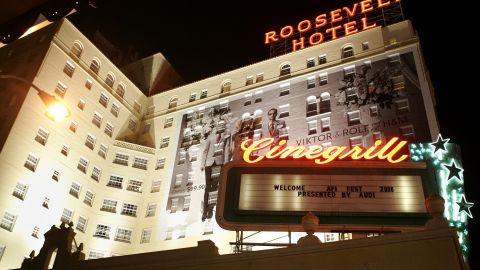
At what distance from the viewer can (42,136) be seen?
1692 inches

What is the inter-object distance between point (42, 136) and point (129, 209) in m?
11.8

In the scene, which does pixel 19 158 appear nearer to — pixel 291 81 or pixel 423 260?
pixel 291 81

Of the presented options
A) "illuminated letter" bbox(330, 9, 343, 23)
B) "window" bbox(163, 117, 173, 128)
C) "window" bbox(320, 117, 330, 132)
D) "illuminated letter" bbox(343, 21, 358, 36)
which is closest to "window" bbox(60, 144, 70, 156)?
"window" bbox(163, 117, 173, 128)

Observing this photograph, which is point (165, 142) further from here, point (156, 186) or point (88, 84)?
point (88, 84)

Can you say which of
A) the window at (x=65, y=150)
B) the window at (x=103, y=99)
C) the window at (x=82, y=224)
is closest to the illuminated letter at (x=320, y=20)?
the window at (x=103, y=99)

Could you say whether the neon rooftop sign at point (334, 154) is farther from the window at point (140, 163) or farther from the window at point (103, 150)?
the window at point (140, 163)

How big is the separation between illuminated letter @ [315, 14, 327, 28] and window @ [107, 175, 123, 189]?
29.2 metres

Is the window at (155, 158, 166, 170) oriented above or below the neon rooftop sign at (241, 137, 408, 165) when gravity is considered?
above

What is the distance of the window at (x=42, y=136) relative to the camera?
42.5 metres

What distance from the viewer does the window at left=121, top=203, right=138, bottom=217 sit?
156 ft

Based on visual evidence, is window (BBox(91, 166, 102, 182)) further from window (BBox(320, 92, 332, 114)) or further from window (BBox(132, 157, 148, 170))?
window (BBox(320, 92, 332, 114))

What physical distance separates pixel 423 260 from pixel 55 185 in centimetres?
3808

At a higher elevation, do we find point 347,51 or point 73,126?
point 347,51

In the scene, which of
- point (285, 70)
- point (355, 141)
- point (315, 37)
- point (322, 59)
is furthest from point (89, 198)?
point (315, 37)
